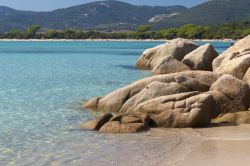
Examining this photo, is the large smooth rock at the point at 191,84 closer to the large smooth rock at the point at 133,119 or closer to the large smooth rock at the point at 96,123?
the large smooth rock at the point at 133,119

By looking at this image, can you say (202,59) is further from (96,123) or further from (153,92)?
(96,123)

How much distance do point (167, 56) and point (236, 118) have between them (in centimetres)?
1431

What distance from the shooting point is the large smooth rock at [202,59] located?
26.9 m

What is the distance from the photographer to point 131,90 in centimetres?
1642

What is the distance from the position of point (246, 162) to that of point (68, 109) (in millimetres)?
9212

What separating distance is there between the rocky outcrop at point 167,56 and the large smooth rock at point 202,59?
0.67m

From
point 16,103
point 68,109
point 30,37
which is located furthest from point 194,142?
point 30,37

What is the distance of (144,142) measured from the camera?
12.2 metres

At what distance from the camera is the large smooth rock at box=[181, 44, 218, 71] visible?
1058 inches

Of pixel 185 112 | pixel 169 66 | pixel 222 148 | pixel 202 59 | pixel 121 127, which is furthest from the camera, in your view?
pixel 169 66

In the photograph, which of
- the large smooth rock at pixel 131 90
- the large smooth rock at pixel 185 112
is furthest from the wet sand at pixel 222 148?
the large smooth rock at pixel 131 90

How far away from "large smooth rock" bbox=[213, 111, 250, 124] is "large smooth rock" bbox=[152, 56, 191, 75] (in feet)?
37.6

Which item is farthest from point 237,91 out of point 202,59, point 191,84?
point 202,59

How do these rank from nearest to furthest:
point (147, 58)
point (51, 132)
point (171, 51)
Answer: point (51, 132) < point (171, 51) < point (147, 58)
